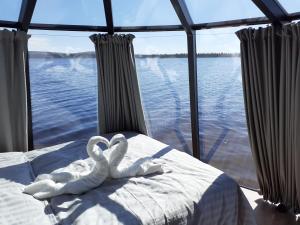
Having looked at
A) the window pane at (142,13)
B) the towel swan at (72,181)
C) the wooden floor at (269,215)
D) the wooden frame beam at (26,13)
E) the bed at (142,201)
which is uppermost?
the window pane at (142,13)

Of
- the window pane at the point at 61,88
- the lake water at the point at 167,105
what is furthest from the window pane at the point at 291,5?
the window pane at the point at 61,88

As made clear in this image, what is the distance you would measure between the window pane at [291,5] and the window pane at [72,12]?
2.11m

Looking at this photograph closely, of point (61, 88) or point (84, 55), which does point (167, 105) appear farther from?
point (61, 88)

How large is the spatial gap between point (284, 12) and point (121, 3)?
6.92 feet

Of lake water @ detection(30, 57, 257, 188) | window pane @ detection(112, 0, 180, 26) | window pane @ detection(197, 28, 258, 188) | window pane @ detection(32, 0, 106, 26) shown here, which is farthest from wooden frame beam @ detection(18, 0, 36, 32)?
window pane @ detection(197, 28, 258, 188)

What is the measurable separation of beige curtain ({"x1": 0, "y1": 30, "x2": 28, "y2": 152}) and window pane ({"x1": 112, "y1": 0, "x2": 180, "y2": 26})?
4.24 ft

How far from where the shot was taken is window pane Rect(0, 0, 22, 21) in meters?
3.30

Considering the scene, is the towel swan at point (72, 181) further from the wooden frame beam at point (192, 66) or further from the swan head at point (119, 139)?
the wooden frame beam at point (192, 66)

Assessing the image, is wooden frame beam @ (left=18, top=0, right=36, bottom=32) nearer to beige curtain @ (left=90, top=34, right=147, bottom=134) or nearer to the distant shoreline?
the distant shoreline

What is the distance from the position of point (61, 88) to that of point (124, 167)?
2269 millimetres

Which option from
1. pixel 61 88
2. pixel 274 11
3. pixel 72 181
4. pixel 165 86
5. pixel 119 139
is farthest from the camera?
pixel 165 86

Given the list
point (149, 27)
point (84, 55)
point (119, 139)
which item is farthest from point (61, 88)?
point (119, 139)

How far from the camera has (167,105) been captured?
463cm

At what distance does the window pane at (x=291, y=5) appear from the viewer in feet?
8.53
